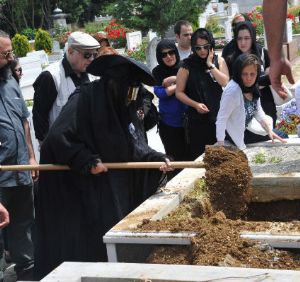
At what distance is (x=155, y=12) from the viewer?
2547cm

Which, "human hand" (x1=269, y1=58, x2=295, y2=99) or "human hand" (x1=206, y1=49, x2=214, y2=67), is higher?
"human hand" (x1=269, y1=58, x2=295, y2=99)

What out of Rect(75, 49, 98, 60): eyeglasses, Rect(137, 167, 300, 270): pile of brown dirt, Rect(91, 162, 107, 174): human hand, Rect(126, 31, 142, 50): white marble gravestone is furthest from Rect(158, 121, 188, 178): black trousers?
Rect(126, 31, 142, 50): white marble gravestone

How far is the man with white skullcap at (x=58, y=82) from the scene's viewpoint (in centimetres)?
437

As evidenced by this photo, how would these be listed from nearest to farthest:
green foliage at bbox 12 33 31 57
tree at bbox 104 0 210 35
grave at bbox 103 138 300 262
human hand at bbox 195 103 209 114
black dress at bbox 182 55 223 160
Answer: grave at bbox 103 138 300 262
human hand at bbox 195 103 209 114
black dress at bbox 182 55 223 160
green foliage at bbox 12 33 31 57
tree at bbox 104 0 210 35

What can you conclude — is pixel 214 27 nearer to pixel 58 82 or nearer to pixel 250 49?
pixel 250 49

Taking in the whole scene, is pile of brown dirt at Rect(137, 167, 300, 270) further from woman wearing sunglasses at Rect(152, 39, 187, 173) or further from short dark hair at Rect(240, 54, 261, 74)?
woman wearing sunglasses at Rect(152, 39, 187, 173)

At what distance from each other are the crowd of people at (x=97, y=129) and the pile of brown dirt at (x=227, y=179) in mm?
336

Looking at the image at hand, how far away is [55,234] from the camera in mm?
3941

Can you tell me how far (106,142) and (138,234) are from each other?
88cm

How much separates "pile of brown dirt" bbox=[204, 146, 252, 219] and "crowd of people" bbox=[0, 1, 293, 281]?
1.10ft

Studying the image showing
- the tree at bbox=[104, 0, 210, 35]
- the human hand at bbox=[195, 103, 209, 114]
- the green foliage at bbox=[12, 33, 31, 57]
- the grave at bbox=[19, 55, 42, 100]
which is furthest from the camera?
the tree at bbox=[104, 0, 210, 35]

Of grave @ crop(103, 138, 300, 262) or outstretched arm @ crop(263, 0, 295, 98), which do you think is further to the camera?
grave @ crop(103, 138, 300, 262)

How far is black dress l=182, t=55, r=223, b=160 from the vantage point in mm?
5195

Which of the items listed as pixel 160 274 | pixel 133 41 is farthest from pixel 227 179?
pixel 133 41
